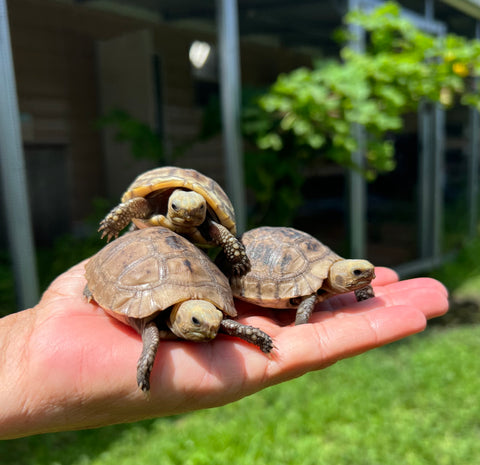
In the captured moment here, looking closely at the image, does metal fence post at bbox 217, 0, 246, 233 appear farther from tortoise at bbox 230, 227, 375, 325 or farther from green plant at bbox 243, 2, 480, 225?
tortoise at bbox 230, 227, 375, 325

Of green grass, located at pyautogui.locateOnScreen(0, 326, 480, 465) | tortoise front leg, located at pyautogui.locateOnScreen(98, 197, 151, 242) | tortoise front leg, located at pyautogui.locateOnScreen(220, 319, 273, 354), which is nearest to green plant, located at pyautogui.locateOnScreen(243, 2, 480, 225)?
green grass, located at pyautogui.locateOnScreen(0, 326, 480, 465)

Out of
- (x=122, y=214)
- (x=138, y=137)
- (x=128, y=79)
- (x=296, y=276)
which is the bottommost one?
(x=296, y=276)

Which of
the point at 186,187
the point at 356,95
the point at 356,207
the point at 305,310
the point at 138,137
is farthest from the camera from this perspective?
the point at 356,207

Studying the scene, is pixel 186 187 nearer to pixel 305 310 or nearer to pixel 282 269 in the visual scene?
pixel 282 269

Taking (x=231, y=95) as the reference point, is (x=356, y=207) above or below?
below

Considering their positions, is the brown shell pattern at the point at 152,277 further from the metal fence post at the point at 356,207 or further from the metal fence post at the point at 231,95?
the metal fence post at the point at 356,207

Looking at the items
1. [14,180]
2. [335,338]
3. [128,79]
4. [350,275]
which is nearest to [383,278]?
[350,275]
